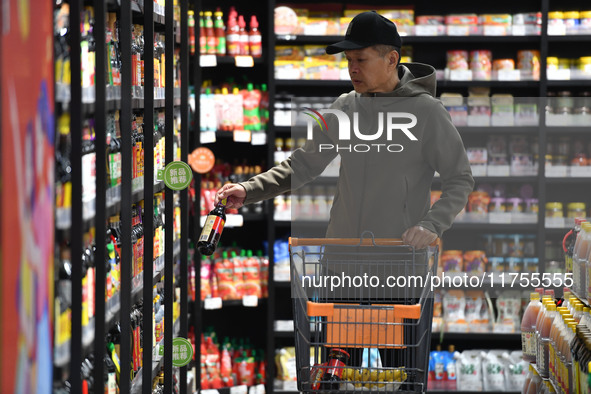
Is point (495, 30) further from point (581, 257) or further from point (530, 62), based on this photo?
point (581, 257)

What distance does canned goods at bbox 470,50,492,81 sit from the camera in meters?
5.33

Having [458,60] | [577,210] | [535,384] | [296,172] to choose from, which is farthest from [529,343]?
[458,60]

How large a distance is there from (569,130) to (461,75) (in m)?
0.74

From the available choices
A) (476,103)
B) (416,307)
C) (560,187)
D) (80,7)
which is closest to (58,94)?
(80,7)

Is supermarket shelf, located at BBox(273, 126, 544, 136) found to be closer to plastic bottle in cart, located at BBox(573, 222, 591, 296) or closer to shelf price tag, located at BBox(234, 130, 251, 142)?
shelf price tag, located at BBox(234, 130, 251, 142)

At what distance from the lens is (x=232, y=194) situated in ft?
9.71

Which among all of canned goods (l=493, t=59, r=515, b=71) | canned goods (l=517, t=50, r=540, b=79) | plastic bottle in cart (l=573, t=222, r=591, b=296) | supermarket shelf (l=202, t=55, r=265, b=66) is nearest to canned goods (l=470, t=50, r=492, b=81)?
canned goods (l=493, t=59, r=515, b=71)

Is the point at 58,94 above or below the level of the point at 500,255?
above

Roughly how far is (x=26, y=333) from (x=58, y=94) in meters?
0.71

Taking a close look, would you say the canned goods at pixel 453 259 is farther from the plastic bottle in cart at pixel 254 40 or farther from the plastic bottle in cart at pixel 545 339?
the plastic bottle in cart at pixel 254 40

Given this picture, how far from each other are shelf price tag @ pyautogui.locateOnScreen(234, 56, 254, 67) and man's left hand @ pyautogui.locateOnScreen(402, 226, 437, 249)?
2.74 metres

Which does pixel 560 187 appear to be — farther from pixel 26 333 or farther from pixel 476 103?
pixel 26 333

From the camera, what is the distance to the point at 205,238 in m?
2.69

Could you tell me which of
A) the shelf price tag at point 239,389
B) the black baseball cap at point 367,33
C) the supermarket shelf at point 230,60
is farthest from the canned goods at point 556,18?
the shelf price tag at point 239,389
